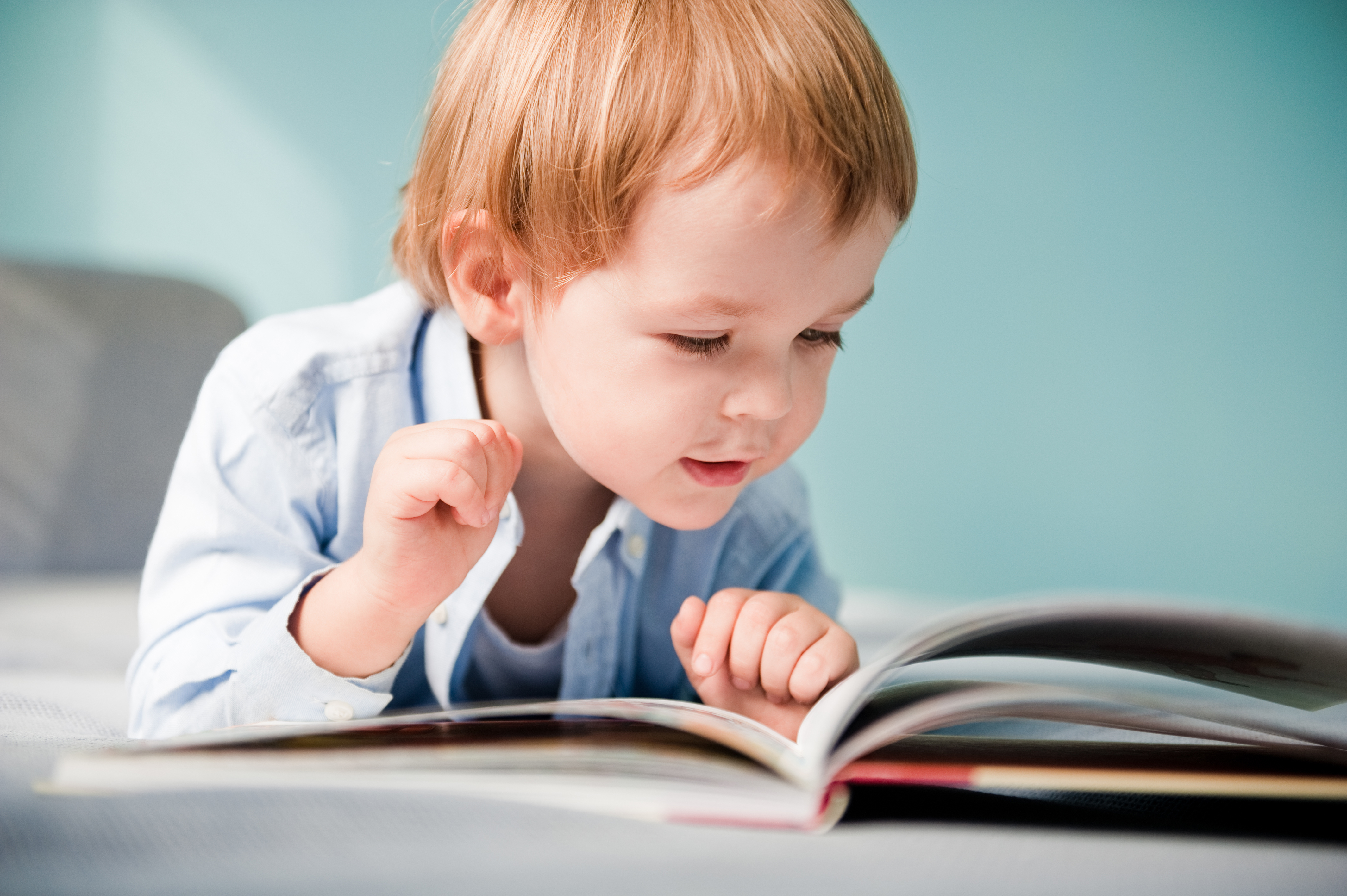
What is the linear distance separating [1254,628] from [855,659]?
8.9 inches

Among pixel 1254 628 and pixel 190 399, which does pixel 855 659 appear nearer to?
pixel 1254 628

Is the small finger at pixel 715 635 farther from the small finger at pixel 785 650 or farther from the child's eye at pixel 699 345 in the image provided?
the child's eye at pixel 699 345

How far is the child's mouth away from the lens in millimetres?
619

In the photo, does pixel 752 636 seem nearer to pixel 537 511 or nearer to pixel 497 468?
pixel 497 468

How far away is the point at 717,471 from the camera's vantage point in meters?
0.63

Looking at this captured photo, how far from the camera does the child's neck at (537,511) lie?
0.76 metres

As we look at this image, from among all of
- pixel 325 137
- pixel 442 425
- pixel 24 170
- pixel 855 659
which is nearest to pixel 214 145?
pixel 325 137

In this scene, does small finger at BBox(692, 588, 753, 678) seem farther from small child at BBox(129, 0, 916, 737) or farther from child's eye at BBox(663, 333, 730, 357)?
child's eye at BBox(663, 333, 730, 357)

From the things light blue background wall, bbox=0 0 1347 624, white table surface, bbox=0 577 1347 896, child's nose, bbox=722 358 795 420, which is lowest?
white table surface, bbox=0 577 1347 896

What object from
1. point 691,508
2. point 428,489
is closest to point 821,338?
point 691,508

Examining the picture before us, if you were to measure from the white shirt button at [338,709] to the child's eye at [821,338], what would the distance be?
352 millimetres

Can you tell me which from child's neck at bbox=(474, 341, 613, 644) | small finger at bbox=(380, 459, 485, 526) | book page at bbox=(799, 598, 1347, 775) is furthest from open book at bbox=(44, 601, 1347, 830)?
child's neck at bbox=(474, 341, 613, 644)

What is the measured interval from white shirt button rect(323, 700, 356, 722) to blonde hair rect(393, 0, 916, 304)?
287 mm

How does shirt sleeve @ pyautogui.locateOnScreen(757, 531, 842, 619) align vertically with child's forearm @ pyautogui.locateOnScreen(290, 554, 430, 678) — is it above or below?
above
